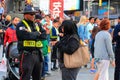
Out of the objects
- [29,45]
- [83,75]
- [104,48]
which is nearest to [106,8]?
[83,75]

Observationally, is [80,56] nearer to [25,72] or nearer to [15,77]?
[25,72]

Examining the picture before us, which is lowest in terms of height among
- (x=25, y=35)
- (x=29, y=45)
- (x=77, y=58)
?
(x=77, y=58)

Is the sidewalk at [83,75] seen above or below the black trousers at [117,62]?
below

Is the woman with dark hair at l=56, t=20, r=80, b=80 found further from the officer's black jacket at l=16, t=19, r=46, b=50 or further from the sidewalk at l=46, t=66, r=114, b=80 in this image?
the sidewalk at l=46, t=66, r=114, b=80

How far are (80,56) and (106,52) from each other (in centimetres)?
199

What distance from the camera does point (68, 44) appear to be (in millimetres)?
8016

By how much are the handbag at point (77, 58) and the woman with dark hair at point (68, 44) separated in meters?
0.08

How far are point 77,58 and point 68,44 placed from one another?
318 millimetres

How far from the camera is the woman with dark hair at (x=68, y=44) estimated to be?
800 centimetres

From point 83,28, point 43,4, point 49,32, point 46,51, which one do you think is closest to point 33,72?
point 46,51

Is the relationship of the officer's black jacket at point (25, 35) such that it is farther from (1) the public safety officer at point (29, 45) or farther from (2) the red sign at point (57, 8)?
(2) the red sign at point (57, 8)

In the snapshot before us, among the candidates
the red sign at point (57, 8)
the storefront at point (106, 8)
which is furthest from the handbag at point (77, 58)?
the storefront at point (106, 8)

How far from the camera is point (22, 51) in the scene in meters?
8.39

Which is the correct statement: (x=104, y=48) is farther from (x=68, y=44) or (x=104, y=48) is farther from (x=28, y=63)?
(x=28, y=63)
